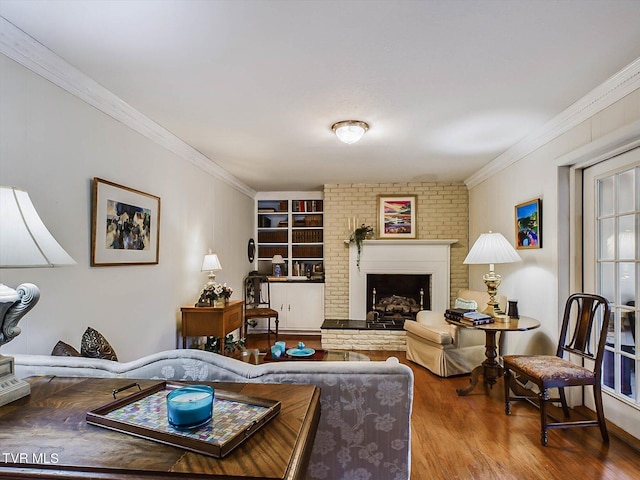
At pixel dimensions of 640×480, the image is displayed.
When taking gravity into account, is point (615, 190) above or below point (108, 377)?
above

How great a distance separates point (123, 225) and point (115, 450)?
226cm

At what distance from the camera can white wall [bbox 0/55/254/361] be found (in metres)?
1.98

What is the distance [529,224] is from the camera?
3.69 meters

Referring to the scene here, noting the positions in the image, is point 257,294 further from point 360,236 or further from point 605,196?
point 605,196

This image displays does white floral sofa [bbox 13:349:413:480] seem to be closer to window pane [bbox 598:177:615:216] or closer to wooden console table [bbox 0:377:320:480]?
wooden console table [bbox 0:377:320:480]

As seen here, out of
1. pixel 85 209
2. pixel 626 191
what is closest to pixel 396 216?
pixel 626 191

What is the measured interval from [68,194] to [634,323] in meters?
3.75

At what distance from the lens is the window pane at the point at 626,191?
259cm

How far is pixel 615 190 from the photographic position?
2.75 m

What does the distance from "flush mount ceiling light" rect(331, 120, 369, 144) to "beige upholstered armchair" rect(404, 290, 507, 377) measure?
2.30 m

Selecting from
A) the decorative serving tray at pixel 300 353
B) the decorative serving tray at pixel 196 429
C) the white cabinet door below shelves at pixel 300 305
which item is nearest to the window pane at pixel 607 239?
the decorative serving tray at pixel 300 353

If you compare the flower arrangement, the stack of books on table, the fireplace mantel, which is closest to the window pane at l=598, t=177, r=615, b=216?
the stack of books on table

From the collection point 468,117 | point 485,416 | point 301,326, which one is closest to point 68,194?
point 468,117

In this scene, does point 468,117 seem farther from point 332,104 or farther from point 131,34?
point 131,34
